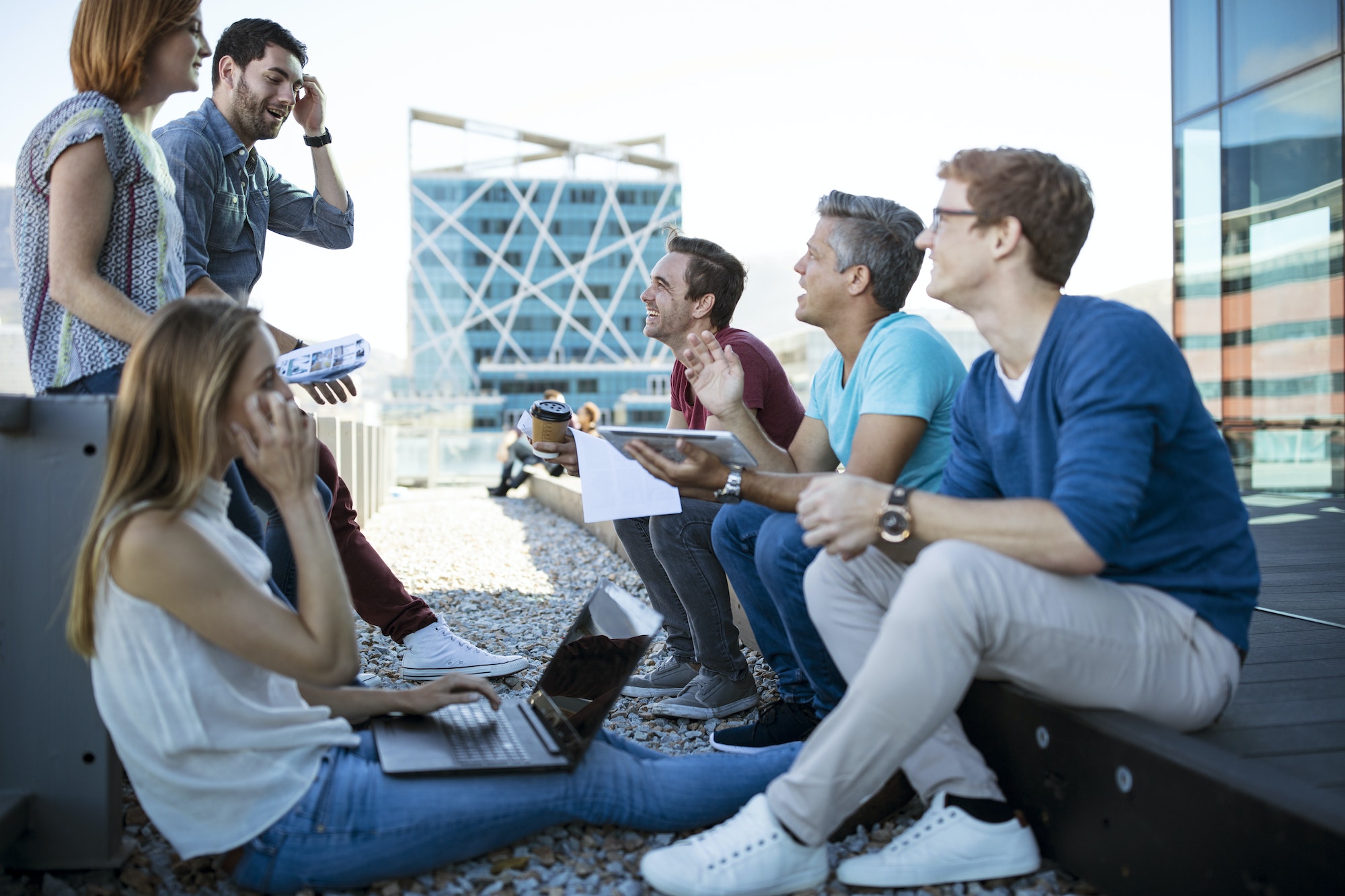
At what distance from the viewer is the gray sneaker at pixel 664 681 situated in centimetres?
333

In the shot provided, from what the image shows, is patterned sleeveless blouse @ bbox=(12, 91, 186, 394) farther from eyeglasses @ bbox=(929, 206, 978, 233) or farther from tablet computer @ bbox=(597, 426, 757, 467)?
eyeglasses @ bbox=(929, 206, 978, 233)

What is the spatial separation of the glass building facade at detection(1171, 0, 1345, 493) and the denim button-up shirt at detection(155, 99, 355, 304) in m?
8.75

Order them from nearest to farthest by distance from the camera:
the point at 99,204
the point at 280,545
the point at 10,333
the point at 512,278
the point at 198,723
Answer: the point at 198,723, the point at 99,204, the point at 280,545, the point at 10,333, the point at 512,278

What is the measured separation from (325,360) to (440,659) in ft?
4.30

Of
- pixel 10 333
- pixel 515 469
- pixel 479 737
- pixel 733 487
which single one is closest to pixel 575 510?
pixel 515 469

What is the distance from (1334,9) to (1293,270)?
227 cm

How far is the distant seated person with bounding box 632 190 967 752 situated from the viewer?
232 cm

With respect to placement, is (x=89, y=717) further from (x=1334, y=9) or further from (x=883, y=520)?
(x=1334, y=9)

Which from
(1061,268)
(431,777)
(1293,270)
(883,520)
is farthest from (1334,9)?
(431,777)

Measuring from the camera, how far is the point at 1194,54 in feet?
31.0

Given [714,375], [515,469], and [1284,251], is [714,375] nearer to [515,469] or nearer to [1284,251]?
[1284,251]

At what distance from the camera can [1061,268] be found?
6.00ft

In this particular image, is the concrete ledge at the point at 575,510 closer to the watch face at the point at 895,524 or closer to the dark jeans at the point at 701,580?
the dark jeans at the point at 701,580

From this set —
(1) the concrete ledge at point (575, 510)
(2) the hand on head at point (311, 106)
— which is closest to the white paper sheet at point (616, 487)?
(1) the concrete ledge at point (575, 510)
